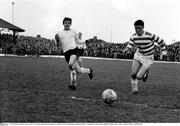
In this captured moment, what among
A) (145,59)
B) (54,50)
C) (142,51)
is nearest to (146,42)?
(142,51)

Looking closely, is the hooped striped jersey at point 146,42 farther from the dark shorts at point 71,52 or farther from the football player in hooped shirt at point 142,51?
the dark shorts at point 71,52

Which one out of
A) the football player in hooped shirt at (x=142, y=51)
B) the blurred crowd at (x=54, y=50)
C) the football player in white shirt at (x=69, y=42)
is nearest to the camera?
the football player in hooped shirt at (x=142, y=51)

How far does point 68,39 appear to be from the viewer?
10180 millimetres

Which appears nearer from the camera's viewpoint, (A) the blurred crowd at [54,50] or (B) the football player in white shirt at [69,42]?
(B) the football player in white shirt at [69,42]

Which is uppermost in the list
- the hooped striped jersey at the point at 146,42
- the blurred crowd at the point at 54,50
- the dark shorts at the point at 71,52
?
the blurred crowd at the point at 54,50

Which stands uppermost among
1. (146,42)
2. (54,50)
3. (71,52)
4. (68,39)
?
(54,50)

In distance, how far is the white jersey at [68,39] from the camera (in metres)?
10.2

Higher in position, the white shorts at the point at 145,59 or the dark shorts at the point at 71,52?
the dark shorts at the point at 71,52

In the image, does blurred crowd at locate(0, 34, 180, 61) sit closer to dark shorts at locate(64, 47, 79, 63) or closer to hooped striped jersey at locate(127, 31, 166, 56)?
dark shorts at locate(64, 47, 79, 63)

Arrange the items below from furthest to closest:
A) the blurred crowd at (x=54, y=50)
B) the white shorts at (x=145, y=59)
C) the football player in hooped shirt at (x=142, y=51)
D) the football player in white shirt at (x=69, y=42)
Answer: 1. the blurred crowd at (x=54, y=50)
2. the football player in white shirt at (x=69, y=42)
3. the white shorts at (x=145, y=59)
4. the football player in hooped shirt at (x=142, y=51)

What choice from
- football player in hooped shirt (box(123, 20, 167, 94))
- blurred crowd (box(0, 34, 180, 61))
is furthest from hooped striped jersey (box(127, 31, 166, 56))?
blurred crowd (box(0, 34, 180, 61))

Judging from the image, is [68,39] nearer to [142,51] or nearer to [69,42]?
[69,42]

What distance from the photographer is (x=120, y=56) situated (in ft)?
162

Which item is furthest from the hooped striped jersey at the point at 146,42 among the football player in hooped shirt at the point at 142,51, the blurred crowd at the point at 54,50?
the blurred crowd at the point at 54,50
